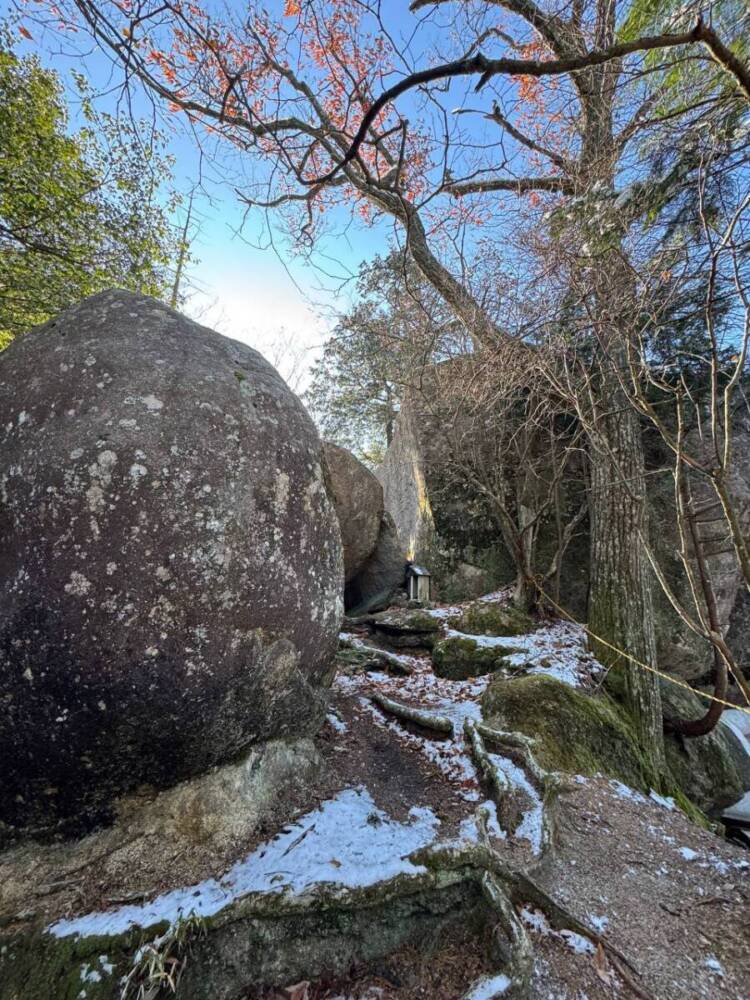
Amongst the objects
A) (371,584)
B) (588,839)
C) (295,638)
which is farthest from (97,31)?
(371,584)

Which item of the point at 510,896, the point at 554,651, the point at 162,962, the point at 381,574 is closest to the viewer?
the point at 162,962

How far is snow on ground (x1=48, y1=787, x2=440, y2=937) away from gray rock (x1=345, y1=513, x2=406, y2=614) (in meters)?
4.57

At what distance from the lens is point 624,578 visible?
451 cm

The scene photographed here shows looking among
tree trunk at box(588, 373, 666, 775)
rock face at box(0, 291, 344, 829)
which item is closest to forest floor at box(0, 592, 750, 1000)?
rock face at box(0, 291, 344, 829)

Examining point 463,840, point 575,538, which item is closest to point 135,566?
point 463,840

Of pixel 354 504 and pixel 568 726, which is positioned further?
pixel 354 504

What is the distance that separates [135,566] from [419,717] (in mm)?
2521

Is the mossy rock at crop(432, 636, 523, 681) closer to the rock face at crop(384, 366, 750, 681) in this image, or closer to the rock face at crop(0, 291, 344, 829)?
the rock face at crop(384, 366, 750, 681)

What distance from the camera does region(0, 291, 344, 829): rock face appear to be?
1.83 metres

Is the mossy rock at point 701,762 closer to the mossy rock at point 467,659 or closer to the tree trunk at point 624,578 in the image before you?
the tree trunk at point 624,578

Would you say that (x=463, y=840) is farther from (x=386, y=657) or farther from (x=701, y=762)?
(x=701, y=762)

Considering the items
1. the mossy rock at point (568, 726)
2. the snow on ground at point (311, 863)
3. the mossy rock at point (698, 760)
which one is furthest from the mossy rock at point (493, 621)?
the snow on ground at point (311, 863)

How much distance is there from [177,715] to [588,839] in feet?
8.52

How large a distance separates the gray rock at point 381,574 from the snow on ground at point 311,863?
4.57m
